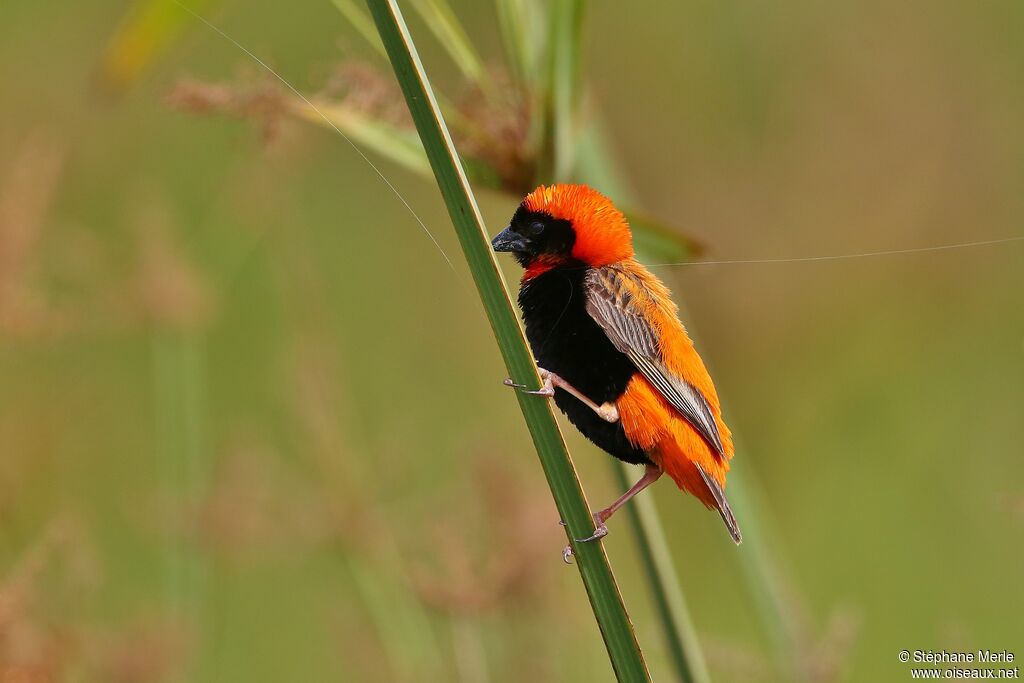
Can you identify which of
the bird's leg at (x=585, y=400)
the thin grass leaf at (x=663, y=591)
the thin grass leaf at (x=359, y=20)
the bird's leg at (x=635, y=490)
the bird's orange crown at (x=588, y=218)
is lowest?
the thin grass leaf at (x=663, y=591)

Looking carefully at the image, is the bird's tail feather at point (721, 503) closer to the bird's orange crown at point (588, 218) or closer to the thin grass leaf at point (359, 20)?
the bird's orange crown at point (588, 218)

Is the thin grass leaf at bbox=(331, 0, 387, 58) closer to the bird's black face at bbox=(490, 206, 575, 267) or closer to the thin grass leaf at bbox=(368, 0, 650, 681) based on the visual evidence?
the bird's black face at bbox=(490, 206, 575, 267)

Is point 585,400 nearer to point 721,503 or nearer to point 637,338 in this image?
point 637,338

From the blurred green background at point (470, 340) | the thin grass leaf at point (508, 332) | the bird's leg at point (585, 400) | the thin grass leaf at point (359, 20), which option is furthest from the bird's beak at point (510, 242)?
the blurred green background at point (470, 340)

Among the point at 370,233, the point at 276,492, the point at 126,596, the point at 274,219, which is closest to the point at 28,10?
the point at 370,233

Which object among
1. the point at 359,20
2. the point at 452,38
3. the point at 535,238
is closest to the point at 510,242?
the point at 535,238

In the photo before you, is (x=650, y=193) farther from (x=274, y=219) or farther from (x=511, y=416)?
(x=274, y=219)
